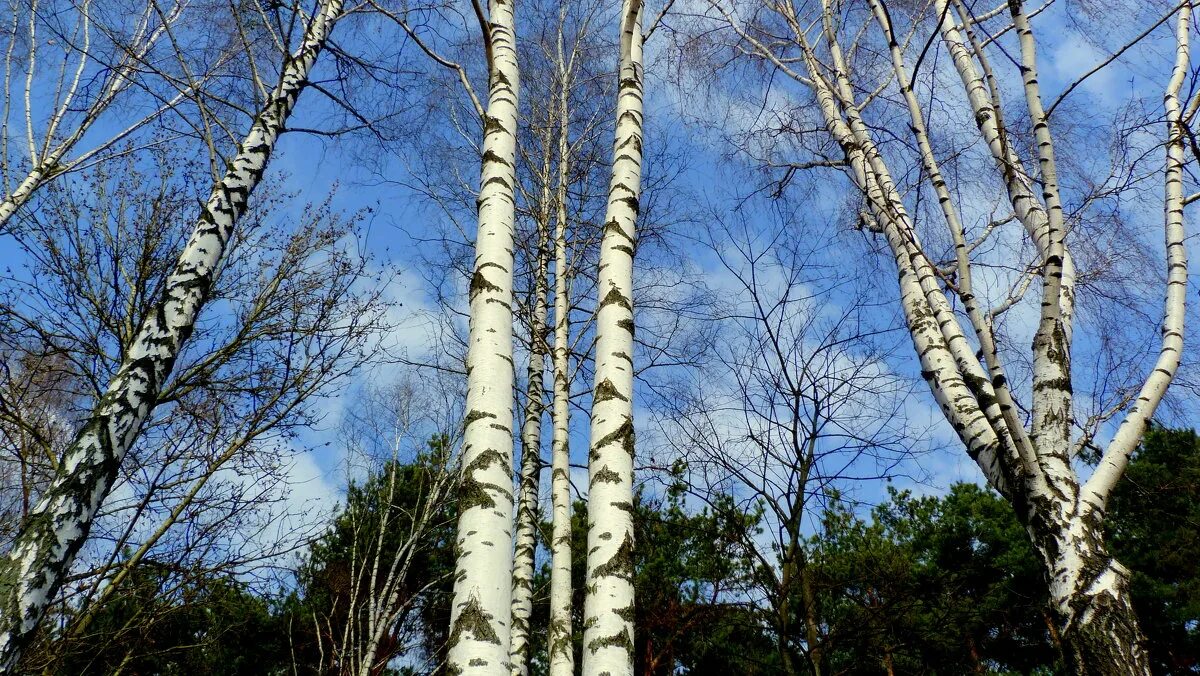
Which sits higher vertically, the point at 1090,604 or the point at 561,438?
the point at 561,438

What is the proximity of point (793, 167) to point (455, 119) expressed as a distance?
3.98 metres

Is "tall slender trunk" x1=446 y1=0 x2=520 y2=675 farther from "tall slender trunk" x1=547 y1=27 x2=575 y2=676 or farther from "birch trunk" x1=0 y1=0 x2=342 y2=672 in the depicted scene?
"tall slender trunk" x1=547 y1=27 x2=575 y2=676

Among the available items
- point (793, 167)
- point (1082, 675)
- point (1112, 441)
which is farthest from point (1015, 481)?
point (793, 167)

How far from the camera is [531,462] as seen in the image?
6445mm

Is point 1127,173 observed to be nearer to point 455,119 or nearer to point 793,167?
point 793,167

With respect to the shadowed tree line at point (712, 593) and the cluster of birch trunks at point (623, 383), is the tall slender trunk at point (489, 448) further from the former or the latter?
the shadowed tree line at point (712, 593)

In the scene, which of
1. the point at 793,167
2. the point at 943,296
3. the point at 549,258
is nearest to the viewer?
the point at 943,296

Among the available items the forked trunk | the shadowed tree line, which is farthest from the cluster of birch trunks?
the shadowed tree line

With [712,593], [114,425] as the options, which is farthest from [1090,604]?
[712,593]

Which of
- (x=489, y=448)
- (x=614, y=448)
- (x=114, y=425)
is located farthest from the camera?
(x=114, y=425)

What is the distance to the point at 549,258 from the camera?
25.4ft

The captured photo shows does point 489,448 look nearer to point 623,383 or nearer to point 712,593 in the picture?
point 623,383

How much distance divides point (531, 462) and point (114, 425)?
3526mm

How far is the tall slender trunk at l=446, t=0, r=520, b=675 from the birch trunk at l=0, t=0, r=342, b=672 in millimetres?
1976
